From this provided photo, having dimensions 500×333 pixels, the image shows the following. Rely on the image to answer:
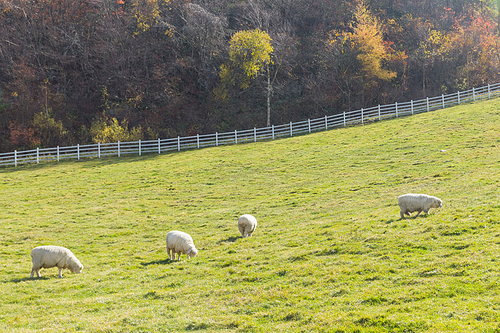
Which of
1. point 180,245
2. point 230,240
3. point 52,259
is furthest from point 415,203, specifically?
point 52,259

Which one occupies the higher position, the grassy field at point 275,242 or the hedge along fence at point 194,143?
the hedge along fence at point 194,143

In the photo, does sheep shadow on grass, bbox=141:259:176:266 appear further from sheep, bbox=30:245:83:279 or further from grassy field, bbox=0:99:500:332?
sheep, bbox=30:245:83:279

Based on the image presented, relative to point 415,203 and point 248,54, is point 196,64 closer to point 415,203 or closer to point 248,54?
point 248,54

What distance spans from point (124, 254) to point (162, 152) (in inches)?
829

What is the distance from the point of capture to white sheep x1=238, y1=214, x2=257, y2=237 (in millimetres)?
14328

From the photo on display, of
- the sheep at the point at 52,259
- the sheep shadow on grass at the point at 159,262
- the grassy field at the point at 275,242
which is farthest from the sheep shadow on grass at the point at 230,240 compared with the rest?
the sheep at the point at 52,259

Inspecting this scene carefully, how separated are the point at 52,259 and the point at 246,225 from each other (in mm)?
5902

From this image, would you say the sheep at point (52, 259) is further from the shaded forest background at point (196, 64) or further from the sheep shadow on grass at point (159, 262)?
the shaded forest background at point (196, 64)

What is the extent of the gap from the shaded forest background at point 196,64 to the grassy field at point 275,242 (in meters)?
18.6

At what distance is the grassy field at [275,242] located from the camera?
7.92 meters

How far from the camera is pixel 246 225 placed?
566 inches

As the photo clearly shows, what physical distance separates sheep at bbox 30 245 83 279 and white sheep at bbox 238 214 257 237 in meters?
5.09

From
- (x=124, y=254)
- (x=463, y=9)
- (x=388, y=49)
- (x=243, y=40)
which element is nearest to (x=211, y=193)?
(x=124, y=254)

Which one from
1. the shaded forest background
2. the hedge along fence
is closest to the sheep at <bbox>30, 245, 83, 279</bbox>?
the hedge along fence
